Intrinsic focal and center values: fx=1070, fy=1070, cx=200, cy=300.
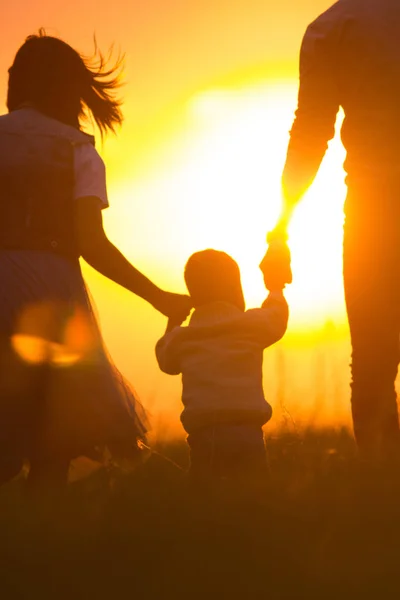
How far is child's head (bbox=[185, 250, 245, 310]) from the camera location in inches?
227

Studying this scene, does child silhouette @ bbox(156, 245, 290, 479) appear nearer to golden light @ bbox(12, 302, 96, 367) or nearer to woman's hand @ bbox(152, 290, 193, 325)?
woman's hand @ bbox(152, 290, 193, 325)

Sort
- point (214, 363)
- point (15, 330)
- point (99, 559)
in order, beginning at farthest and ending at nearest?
point (214, 363) < point (15, 330) < point (99, 559)

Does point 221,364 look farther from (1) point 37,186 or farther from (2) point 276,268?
(1) point 37,186

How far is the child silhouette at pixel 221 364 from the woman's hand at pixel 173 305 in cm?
19

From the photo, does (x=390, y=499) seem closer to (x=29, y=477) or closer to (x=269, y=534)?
(x=269, y=534)

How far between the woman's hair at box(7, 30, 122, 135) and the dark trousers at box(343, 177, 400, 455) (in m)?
1.46

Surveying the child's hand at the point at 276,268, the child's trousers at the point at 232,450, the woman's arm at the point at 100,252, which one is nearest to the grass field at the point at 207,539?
the child's trousers at the point at 232,450

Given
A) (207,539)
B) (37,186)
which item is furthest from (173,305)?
(207,539)

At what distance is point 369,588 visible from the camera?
124 inches

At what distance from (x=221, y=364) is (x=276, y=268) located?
73cm

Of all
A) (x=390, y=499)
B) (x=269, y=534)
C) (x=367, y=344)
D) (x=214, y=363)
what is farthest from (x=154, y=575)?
(x=367, y=344)

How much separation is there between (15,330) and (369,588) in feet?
7.46

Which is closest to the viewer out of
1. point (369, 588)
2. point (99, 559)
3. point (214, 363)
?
point (369, 588)

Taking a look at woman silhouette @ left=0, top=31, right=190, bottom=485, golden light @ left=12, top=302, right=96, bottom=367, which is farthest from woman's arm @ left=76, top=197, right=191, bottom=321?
golden light @ left=12, top=302, right=96, bottom=367
